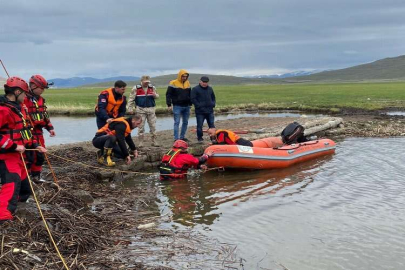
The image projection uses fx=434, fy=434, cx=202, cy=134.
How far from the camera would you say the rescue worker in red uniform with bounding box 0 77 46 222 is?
582 centimetres

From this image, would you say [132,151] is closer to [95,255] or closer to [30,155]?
[30,155]

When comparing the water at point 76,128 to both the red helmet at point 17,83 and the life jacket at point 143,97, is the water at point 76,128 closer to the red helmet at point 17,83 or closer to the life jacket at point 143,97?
the life jacket at point 143,97

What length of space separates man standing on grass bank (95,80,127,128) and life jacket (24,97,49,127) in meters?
1.87

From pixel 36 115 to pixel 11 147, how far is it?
7.92 ft

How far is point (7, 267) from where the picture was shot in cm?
467

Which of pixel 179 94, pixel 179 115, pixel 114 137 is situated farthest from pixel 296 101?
pixel 114 137

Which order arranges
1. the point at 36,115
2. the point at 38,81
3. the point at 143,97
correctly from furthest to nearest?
the point at 143,97 → the point at 36,115 → the point at 38,81

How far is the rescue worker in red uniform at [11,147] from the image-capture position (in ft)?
19.1

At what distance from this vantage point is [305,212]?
7730 mm

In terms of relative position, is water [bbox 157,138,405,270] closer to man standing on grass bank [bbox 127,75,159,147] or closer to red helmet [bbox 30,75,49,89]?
man standing on grass bank [bbox 127,75,159,147]

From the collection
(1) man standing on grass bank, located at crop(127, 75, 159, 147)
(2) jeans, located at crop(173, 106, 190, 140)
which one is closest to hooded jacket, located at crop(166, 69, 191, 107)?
(2) jeans, located at crop(173, 106, 190, 140)

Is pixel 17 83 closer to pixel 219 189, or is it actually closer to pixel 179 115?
pixel 219 189

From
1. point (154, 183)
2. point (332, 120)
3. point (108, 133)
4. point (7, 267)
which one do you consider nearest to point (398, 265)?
point (7, 267)

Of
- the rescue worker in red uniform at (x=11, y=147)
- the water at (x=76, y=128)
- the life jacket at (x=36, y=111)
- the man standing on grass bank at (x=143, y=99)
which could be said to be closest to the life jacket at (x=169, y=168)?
the man standing on grass bank at (x=143, y=99)
